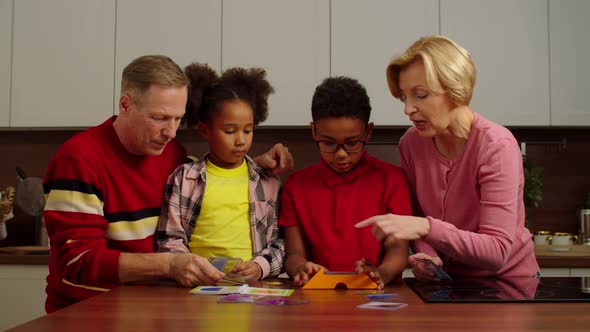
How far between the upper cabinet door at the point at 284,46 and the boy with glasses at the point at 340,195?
48.8 inches

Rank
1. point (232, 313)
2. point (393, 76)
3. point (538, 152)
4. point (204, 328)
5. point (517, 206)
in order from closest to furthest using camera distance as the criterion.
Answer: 1. point (204, 328)
2. point (232, 313)
3. point (517, 206)
4. point (393, 76)
5. point (538, 152)

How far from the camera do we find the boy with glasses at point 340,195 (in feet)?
5.26

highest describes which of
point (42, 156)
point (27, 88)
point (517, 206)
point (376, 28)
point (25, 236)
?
point (376, 28)

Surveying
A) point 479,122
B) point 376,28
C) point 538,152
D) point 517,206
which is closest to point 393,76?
point 479,122

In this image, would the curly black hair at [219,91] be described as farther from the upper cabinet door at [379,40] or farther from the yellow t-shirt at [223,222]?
the upper cabinet door at [379,40]

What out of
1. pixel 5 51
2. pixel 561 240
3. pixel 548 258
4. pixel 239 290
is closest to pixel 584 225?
pixel 561 240

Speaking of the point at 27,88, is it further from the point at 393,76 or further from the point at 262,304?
the point at 262,304

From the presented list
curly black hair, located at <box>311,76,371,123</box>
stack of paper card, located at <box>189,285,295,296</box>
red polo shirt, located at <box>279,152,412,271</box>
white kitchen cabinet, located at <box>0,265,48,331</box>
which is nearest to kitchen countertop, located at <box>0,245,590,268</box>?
white kitchen cabinet, located at <box>0,265,48,331</box>

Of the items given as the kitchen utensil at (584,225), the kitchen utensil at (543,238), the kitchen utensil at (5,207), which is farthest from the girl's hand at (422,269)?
the kitchen utensil at (5,207)

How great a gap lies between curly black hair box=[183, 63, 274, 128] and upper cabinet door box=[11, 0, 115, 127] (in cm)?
129

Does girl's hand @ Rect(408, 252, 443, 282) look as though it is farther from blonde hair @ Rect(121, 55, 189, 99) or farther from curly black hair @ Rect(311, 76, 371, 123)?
blonde hair @ Rect(121, 55, 189, 99)

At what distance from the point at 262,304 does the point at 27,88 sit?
2293 mm

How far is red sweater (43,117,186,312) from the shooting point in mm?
1396

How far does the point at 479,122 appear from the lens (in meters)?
1.53
